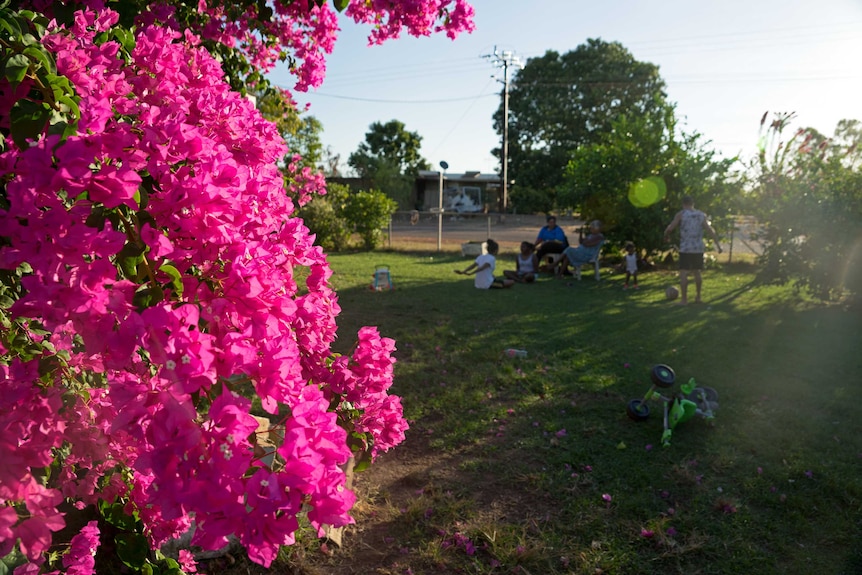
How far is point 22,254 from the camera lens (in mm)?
1070

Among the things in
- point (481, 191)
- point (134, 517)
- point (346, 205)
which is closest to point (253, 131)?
point (134, 517)

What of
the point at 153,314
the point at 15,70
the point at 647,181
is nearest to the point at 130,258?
the point at 153,314

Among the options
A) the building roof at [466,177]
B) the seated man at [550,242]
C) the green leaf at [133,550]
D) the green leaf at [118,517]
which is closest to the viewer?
the green leaf at [133,550]

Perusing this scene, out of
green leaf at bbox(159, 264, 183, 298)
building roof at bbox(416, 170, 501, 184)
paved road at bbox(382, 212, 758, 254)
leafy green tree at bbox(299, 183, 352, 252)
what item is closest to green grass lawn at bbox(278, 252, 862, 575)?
green leaf at bbox(159, 264, 183, 298)

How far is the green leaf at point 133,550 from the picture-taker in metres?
1.62

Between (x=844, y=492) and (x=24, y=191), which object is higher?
(x=24, y=191)

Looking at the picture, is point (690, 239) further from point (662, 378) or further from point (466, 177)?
point (466, 177)

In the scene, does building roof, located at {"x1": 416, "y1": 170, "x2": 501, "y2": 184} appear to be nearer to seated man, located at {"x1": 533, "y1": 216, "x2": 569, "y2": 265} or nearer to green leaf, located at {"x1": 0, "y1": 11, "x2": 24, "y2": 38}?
seated man, located at {"x1": 533, "y1": 216, "x2": 569, "y2": 265}

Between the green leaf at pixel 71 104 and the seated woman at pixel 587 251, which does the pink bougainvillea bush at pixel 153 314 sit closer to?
the green leaf at pixel 71 104

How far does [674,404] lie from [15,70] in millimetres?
4498

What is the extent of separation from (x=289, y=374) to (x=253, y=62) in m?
3.98

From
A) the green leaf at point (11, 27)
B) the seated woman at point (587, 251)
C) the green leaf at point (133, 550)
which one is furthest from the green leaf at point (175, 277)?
the seated woman at point (587, 251)

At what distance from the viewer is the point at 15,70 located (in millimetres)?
1175

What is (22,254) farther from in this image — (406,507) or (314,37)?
(314,37)
